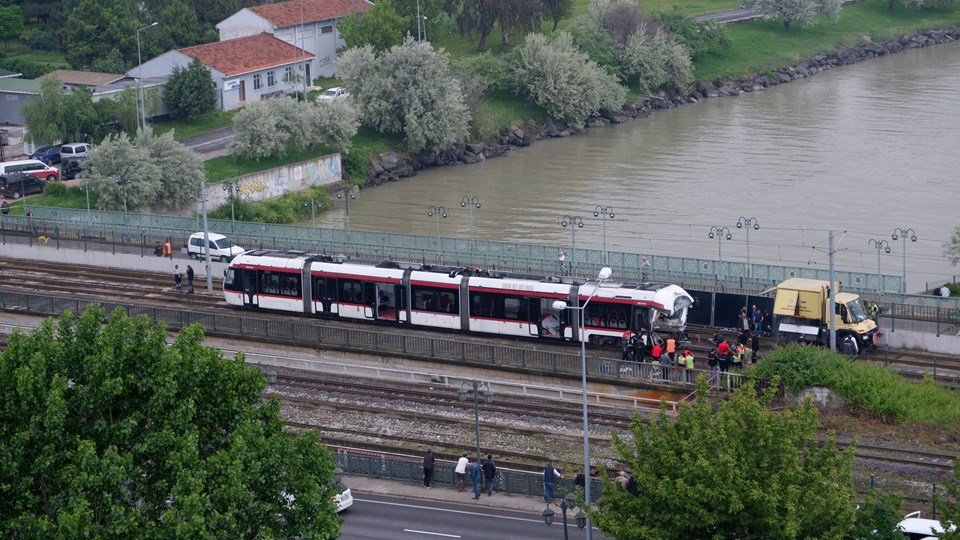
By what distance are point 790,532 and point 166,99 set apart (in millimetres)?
57415

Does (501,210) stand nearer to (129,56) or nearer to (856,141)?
(856,141)

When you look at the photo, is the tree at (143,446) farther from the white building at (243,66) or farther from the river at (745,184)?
the white building at (243,66)

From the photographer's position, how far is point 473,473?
1148 inches

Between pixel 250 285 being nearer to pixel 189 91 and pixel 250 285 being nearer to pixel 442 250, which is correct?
pixel 442 250

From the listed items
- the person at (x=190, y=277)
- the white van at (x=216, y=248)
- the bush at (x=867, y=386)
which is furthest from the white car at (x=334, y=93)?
the bush at (x=867, y=386)

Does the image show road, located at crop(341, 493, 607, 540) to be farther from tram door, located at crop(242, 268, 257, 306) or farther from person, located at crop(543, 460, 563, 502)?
tram door, located at crop(242, 268, 257, 306)

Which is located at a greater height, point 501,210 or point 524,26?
point 524,26

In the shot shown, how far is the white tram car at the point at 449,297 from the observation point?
37.5 metres

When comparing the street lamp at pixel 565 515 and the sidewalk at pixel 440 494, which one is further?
the sidewalk at pixel 440 494

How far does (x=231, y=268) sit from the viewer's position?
4350 cm

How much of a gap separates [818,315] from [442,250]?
1414 centimetres

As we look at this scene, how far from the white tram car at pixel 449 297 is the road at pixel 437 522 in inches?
390

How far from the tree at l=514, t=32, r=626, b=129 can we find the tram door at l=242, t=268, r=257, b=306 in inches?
1488

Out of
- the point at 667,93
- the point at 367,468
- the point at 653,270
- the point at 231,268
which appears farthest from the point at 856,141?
the point at 367,468
